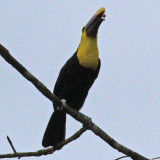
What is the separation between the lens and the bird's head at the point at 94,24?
19.3 ft

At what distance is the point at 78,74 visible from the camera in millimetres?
6027

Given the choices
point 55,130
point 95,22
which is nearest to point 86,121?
point 55,130

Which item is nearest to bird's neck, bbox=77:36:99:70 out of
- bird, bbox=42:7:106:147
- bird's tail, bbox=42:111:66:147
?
bird, bbox=42:7:106:147

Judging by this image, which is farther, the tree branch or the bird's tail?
the bird's tail

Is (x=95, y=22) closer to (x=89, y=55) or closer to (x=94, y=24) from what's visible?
(x=94, y=24)

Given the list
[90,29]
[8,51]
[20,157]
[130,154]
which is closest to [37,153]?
[20,157]

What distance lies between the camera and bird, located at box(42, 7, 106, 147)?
5.98 meters

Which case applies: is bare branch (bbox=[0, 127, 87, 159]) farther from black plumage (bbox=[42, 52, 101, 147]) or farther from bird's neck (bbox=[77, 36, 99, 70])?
bird's neck (bbox=[77, 36, 99, 70])

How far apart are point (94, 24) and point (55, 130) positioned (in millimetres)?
1789

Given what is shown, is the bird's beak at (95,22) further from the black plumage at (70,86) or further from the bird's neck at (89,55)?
the black plumage at (70,86)

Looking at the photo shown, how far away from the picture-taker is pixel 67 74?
6109 mm

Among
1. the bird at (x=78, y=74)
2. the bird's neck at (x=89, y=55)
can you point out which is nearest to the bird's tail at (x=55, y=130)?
the bird at (x=78, y=74)

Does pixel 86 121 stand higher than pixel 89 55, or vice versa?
pixel 89 55

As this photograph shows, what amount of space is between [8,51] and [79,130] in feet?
5.40
